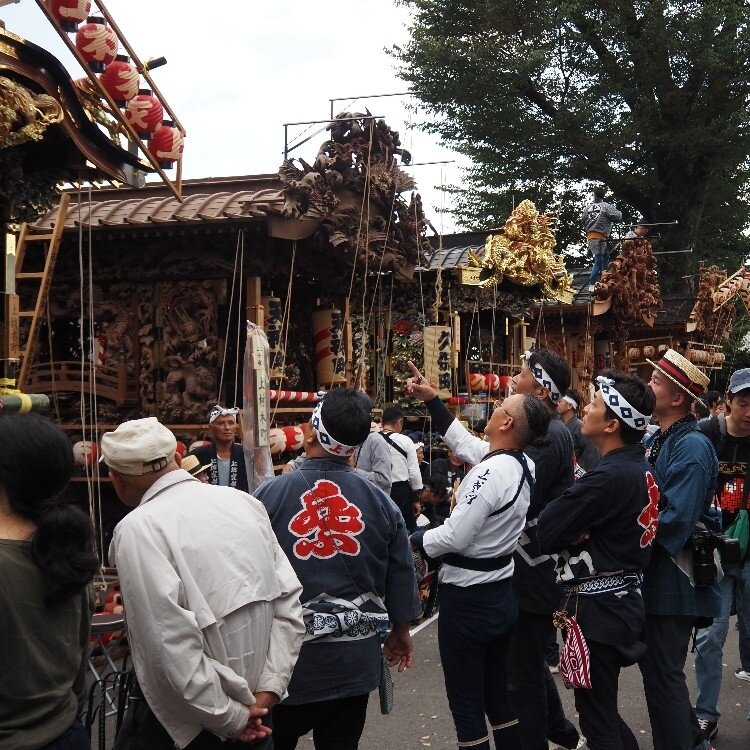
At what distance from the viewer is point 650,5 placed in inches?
901

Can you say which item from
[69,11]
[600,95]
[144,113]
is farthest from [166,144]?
[600,95]

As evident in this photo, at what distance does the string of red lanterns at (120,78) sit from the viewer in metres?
6.61

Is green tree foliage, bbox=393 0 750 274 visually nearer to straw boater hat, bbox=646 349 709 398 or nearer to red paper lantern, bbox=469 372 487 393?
red paper lantern, bbox=469 372 487 393

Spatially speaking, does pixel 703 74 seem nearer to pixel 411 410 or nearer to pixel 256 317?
pixel 411 410

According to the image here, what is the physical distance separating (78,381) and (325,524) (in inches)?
285

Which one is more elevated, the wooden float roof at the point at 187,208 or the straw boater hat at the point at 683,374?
the wooden float roof at the point at 187,208

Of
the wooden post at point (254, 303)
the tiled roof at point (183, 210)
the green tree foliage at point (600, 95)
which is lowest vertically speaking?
the wooden post at point (254, 303)

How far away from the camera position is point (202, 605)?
2.67 m

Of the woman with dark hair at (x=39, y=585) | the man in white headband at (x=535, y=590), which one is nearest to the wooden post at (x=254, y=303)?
the man in white headband at (x=535, y=590)

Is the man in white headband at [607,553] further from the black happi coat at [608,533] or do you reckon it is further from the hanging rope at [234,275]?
the hanging rope at [234,275]

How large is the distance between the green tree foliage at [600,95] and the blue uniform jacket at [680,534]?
20052 mm

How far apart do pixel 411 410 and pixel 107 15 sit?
7.99 m

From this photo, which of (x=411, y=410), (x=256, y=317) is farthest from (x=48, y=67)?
(x=411, y=410)

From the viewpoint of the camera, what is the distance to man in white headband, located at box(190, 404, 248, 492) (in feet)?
24.8
